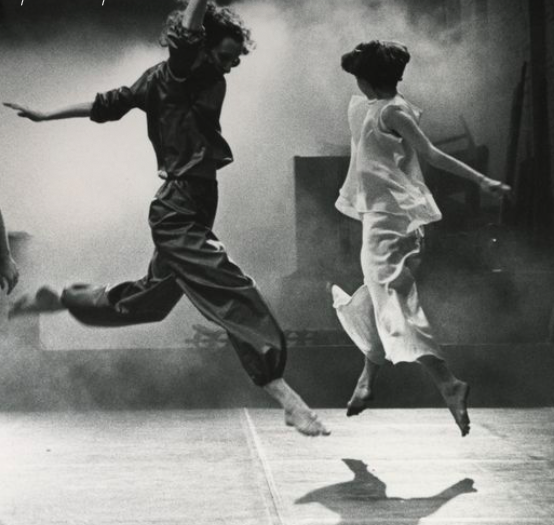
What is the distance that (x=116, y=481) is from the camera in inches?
139

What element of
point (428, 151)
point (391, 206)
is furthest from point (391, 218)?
point (428, 151)

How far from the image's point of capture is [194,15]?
2.96m

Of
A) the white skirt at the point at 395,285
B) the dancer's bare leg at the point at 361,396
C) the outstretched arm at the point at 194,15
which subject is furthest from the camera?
the dancer's bare leg at the point at 361,396

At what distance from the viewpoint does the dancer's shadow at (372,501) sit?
301 cm

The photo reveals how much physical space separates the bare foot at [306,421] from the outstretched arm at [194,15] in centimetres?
115

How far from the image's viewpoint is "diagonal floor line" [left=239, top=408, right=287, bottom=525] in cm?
301

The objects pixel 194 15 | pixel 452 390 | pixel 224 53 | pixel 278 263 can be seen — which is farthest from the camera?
pixel 278 263

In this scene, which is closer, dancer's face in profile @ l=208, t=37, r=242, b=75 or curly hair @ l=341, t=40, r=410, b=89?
dancer's face in profile @ l=208, t=37, r=242, b=75

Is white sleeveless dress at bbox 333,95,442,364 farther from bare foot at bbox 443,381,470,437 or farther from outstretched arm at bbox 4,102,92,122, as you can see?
outstretched arm at bbox 4,102,92,122

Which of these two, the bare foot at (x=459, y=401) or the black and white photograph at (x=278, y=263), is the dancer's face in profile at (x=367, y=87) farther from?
the bare foot at (x=459, y=401)

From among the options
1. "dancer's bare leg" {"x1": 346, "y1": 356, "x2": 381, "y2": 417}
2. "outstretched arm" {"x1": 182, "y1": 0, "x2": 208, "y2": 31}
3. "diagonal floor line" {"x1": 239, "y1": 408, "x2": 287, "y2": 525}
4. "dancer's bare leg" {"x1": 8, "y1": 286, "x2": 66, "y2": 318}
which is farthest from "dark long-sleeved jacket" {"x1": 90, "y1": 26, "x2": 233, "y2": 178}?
"dancer's bare leg" {"x1": 346, "y1": 356, "x2": 381, "y2": 417}

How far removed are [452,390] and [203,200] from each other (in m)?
1.12

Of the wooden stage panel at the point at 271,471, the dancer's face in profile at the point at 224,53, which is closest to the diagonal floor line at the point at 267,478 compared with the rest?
the wooden stage panel at the point at 271,471

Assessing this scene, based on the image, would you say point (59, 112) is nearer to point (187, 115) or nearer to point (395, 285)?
point (187, 115)
